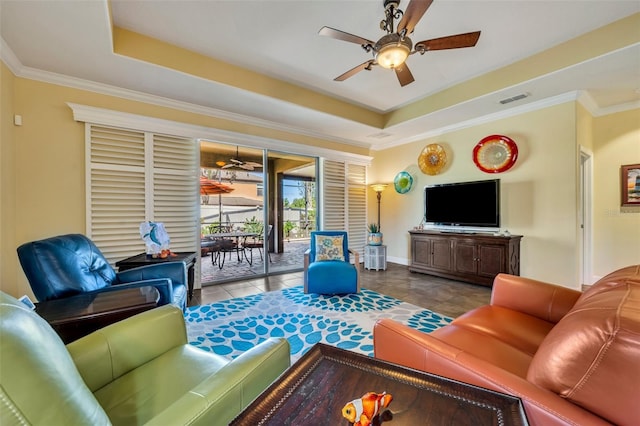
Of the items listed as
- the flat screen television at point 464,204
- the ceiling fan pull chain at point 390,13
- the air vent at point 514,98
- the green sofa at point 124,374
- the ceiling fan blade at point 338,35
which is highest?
the ceiling fan pull chain at point 390,13

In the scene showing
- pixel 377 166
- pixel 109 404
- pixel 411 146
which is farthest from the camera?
pixel 377 166

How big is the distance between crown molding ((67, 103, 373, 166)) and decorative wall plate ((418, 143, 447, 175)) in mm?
1592

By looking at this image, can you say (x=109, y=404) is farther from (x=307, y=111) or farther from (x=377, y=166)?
(x=377, y=166)

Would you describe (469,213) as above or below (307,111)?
below

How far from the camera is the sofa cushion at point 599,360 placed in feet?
2.13

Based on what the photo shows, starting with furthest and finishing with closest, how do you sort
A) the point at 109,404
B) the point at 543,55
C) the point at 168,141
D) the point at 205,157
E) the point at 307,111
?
Answer: the point at 205,157 → the point at 307,111 → the point at 168,141 → the point at 543,55 → the point at 109,404

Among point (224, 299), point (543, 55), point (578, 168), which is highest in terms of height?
point (543, 55)

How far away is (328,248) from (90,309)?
2.67 metres

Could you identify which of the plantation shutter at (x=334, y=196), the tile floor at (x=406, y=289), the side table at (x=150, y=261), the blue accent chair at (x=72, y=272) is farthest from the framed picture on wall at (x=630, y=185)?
the side table at (x=150, y=261)

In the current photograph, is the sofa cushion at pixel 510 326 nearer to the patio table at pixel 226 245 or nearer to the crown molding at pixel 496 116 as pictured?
the crown molding at pixel 496 116

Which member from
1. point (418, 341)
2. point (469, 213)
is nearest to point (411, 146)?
point (469, 213)

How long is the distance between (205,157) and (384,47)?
12.3 ft

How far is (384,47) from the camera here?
2.20 m

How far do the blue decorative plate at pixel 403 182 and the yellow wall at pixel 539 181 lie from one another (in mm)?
770
